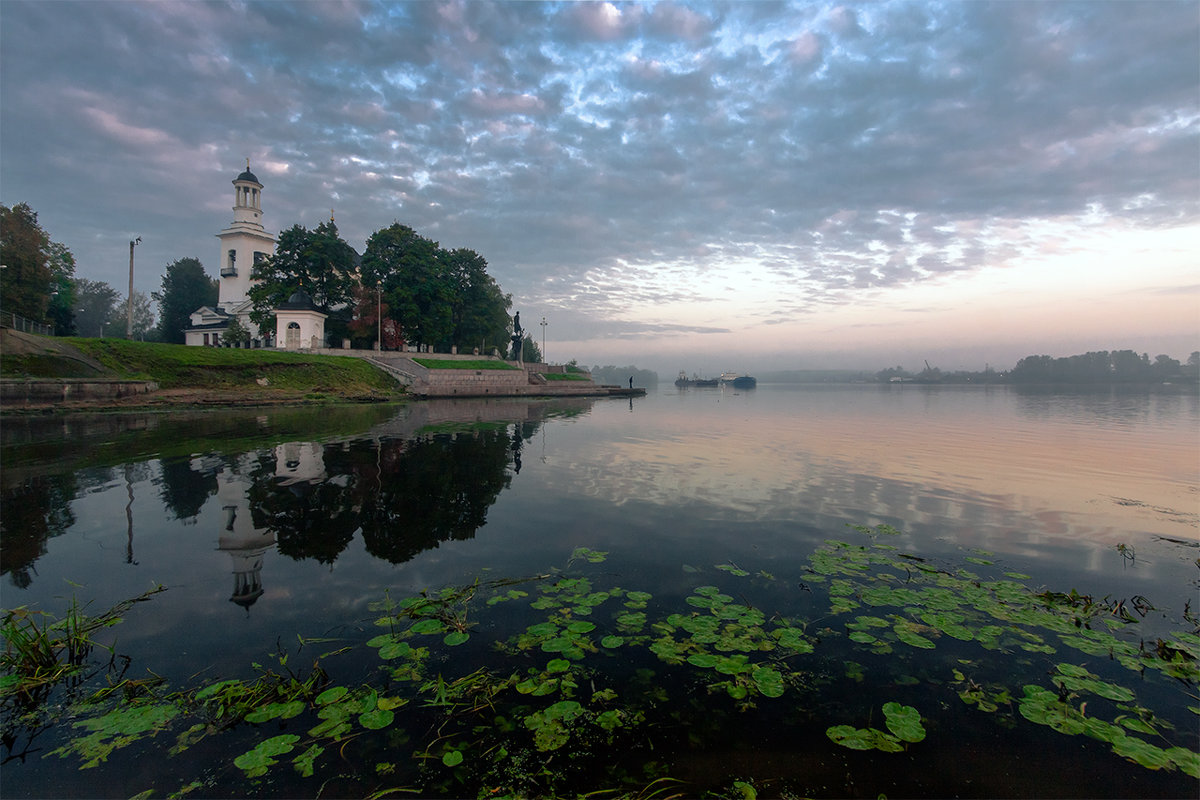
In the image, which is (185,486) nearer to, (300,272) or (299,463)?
(299,463)

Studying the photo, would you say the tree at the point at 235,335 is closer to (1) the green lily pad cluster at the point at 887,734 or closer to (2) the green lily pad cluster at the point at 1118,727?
(1) the green lily pad cluster at the point at 887,734

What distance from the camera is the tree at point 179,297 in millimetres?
67000

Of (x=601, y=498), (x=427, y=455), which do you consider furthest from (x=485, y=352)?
(x=601, y=498)

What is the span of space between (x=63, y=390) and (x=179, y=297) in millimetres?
55183

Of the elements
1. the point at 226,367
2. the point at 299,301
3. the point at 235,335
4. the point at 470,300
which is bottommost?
the point at 226,367

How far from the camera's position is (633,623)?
18.1ft

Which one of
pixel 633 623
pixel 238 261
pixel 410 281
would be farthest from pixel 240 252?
pixel 633 623

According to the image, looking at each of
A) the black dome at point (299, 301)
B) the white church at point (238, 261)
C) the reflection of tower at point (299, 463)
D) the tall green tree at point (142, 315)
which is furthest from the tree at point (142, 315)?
the reflection of tower at point (299, 463)

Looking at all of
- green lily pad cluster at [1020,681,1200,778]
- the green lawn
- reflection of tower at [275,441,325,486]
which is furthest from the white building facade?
green lily pad cluster at [1020,681,1200,778]

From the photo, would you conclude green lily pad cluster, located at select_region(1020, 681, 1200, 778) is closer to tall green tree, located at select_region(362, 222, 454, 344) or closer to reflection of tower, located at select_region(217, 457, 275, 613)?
reflection of tower, located at select_region(217, 457, 275, 613)

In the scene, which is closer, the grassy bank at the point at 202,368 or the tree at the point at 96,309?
the grassy bank at the point at 202,368

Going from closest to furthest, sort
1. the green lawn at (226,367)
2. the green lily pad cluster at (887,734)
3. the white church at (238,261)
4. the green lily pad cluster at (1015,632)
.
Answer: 1. the green lily pad cluster at (887,734)
2. the green lily pad cluster at (1015,632)
3. the green lawn at (226,367)
4. the white church at (238,261)

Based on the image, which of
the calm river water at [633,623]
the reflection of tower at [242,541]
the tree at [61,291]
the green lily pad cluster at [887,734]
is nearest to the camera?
the calm river water at [633,623]

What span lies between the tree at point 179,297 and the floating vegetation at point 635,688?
271 feet
